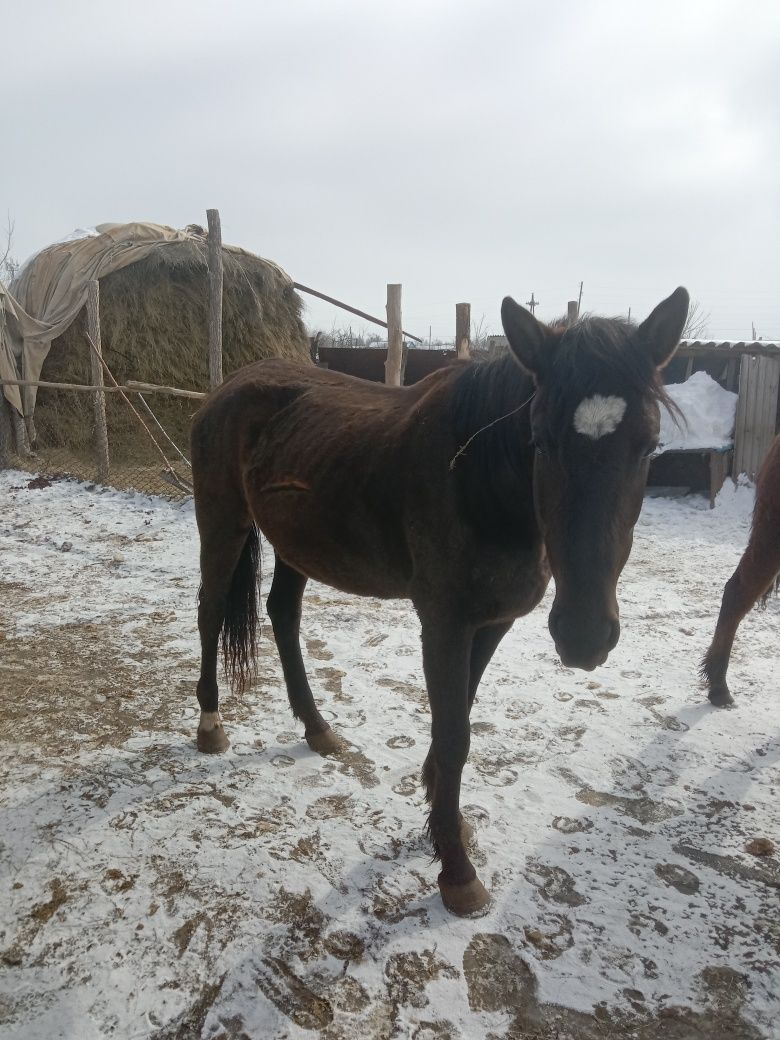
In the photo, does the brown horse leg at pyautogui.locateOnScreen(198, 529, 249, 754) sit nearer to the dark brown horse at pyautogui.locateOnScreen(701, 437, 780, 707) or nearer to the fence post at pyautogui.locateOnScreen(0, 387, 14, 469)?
the dark brown horse at pyautogui.locateOnScreen(701, 437, 780, 707)

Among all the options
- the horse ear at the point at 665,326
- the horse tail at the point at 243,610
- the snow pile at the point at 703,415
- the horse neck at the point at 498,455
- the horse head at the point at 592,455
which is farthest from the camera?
the snow pile at the point at 703,415

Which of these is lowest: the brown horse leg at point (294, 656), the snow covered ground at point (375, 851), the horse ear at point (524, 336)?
the snow covered ground at point (375, 851)

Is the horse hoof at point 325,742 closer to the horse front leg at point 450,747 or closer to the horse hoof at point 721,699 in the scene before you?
the horse front leg at point 450,747

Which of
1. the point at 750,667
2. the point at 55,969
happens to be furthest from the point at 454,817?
the point at 750,667

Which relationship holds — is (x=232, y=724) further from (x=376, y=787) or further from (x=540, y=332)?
(x=540, y=332)

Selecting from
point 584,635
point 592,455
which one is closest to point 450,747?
point 584,635

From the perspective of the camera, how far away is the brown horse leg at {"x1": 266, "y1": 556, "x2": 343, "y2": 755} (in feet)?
10.1

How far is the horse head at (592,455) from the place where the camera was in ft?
5.40

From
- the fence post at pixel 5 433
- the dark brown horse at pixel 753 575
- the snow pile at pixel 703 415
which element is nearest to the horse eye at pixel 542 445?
the dark brown horse at pixel 753 575

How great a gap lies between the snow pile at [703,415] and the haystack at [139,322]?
7.19 metres

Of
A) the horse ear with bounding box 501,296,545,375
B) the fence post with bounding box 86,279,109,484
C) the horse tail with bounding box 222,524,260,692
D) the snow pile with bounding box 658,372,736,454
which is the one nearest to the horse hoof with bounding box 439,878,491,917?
the horse tail with bounding box 222,524,260,692

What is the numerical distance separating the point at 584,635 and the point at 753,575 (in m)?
2.30

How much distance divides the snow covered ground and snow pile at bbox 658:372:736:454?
505 cm

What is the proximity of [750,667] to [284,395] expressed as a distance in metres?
3.33
